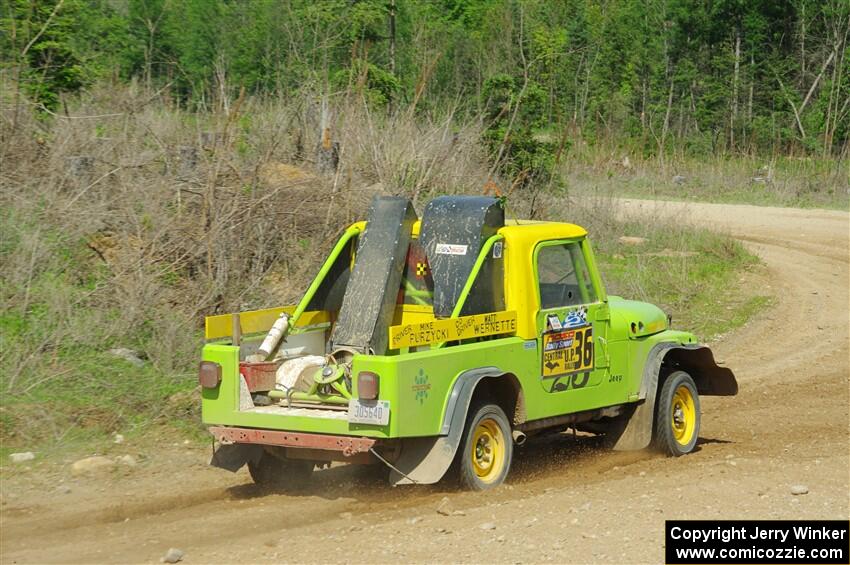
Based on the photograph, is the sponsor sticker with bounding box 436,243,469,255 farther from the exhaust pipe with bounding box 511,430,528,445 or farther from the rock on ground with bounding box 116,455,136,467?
the rock on ground with bounding box 116,455,136,467

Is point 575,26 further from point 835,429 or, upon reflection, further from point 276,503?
point 276,503

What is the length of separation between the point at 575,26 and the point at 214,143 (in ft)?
127

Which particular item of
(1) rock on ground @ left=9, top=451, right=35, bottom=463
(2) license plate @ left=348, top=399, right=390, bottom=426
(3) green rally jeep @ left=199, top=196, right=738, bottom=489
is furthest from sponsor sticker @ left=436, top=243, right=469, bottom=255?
(1) rock on ground @ left=9, top=451, right=35, bottom=463

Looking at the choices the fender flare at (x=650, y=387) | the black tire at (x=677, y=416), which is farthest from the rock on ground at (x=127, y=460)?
the black tire at (x=677, y=416)

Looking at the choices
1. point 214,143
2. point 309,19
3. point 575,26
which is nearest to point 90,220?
point 214,143

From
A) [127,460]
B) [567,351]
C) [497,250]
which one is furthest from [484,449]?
[127,460]

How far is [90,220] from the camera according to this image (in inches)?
505

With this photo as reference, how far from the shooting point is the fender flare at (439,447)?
26.2 feet

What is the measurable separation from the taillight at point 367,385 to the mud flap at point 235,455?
1.33m

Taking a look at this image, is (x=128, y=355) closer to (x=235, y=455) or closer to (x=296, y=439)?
(x=235, y=455)

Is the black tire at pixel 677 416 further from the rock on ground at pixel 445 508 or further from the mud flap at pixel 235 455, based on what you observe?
the mud flap at pixel 235 455

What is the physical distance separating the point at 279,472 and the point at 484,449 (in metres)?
1.56

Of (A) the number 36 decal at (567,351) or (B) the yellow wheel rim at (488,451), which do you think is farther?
(A) the number 36 decal at (567,351)

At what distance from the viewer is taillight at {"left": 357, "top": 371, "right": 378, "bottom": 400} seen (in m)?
7.68
